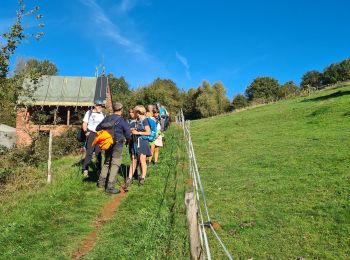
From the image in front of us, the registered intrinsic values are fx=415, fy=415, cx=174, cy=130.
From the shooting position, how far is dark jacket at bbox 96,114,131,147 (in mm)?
10156

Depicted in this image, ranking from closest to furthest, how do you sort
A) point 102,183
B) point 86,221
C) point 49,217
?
point 86,221, point 49,217, point 102,183

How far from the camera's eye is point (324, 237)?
25.2ft

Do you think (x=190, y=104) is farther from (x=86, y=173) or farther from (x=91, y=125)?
(x=91, y=125)

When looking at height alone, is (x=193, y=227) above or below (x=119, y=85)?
below

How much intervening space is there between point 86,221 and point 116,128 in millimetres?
2790

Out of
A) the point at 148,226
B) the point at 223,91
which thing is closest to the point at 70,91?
the point at 148,226

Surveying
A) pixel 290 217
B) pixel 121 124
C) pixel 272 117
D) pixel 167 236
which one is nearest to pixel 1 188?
pixel 121 124

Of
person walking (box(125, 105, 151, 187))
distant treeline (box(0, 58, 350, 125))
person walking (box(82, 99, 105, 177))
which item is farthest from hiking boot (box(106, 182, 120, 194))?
distant treeline (box(0, 58, 350, 125))

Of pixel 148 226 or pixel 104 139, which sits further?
pixel 104 139

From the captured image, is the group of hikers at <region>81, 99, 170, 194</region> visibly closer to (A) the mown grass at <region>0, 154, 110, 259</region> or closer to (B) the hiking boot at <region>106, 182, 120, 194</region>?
(B) the hiking boot at <region>106, 182, 120, 194</region>

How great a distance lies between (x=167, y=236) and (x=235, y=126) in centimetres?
2088

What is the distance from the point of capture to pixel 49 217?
8.45 m

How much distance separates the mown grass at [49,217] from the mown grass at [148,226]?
1.68ft

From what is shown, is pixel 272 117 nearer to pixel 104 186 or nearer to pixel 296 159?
pixel 296 159
